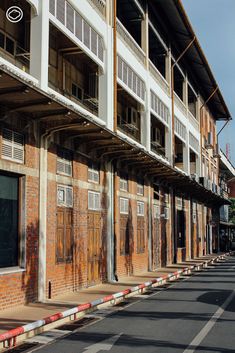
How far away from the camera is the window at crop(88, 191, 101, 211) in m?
18.0

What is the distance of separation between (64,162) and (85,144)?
1.97 m

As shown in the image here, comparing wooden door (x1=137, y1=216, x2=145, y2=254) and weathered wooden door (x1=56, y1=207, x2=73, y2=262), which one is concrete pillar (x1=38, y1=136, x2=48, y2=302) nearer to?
weathered wooden door (x1=56, y1=207, x2=73, y2=262)

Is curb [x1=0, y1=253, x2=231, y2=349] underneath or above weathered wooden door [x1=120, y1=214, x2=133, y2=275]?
underneath

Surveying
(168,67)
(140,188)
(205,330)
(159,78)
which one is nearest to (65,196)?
(205,330)

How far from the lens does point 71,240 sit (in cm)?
1620

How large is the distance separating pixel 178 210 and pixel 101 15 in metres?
18.0

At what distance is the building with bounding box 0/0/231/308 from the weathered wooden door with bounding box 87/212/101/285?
0.04 m

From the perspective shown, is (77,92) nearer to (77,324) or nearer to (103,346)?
(77,324)

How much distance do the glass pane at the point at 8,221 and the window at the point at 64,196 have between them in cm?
232

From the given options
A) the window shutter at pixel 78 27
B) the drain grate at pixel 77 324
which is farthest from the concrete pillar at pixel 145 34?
the drain grate at pixel 77 324

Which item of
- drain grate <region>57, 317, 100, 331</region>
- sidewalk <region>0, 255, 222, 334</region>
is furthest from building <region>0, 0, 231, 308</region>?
drain grate <region>57, 317, 100, 331</region>

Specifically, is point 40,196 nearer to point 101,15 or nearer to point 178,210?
point 101,15

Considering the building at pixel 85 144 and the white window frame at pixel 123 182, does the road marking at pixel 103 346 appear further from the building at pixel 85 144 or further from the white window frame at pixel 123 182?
the white window frame at pixel 123 182

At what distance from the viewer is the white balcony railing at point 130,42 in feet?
68.4
